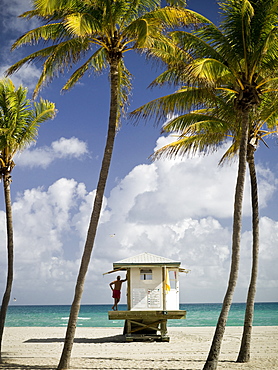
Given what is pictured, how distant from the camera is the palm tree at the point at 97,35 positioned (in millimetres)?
11711

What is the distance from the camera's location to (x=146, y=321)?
2016 cm

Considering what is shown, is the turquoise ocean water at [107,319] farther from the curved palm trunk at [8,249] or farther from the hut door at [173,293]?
the curved palm trunk at [8,249]

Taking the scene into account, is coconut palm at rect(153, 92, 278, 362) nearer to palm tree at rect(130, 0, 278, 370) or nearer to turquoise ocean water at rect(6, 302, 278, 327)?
palm tree at rect(130, 0, 278, 370)

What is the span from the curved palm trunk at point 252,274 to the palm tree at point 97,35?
429 centimetres

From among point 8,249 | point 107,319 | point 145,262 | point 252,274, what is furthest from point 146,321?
point 107,319

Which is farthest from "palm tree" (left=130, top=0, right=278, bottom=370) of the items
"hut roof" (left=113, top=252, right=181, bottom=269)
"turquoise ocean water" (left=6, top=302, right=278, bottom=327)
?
"turquoise ocean water" (left=6, top=302, right=278, bottom=327)

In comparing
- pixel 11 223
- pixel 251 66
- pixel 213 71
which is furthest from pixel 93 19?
pixel 11 223

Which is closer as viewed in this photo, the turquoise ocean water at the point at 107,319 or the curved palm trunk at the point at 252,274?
the curved palm trunk at the point at 252,274

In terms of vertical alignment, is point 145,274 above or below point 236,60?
below

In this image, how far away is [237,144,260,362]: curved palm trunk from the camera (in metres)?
13.0

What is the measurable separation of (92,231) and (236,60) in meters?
5.63

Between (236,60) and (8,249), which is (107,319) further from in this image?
(236,60)

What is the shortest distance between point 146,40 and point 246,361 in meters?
8.94

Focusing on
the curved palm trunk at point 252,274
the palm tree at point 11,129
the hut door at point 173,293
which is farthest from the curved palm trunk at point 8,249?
the hut door at point 173,293
